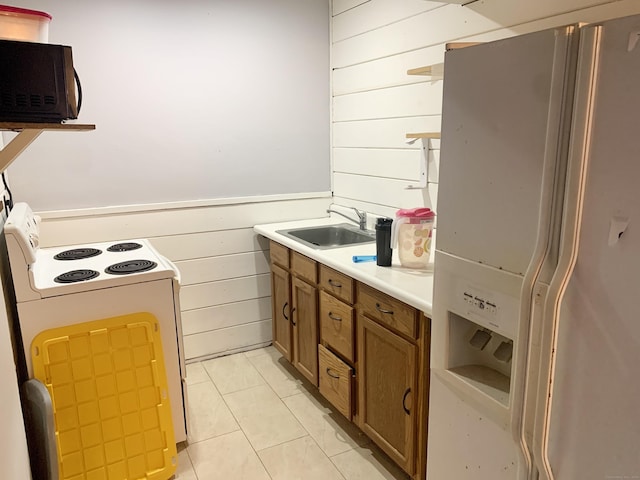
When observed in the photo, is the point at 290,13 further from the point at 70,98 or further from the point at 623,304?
the point at 623,304

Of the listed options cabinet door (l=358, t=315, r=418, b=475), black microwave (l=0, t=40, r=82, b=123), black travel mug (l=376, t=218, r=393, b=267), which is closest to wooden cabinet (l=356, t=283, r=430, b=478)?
cabinet door (l=358, t=315, r=418, b=475)

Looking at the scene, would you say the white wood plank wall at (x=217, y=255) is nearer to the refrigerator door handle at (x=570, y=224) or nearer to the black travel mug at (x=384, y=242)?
the black travel mug at (x=384, y=242)

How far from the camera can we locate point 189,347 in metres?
3.30

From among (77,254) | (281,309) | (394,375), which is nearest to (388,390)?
(394,375)

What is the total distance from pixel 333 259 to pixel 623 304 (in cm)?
152

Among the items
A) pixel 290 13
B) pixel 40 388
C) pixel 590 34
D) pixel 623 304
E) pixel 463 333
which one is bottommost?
pixel 40 388

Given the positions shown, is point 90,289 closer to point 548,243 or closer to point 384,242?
point 384,242

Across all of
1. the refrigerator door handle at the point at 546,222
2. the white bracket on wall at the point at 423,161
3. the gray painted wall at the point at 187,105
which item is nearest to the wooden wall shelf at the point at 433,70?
the white bracket on wall at the point at 423,161

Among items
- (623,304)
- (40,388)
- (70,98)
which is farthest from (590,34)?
(40,388)

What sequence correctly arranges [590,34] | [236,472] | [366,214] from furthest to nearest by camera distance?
[366,214], [236,472], [590,34]

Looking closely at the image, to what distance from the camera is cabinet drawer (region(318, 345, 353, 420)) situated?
2434mm

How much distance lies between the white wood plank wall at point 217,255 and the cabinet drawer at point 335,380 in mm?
930

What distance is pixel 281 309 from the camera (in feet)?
10.3

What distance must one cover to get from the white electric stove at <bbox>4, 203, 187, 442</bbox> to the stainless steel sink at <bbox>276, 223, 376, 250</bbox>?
0.98m
